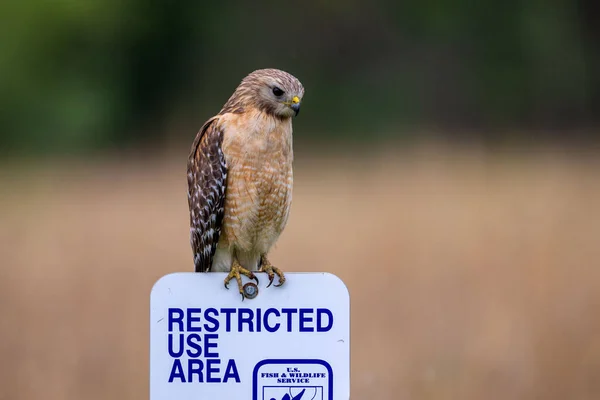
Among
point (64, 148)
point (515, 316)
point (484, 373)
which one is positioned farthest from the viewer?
point (64, 148)

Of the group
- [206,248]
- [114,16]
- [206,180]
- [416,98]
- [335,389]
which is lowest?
[335,389]

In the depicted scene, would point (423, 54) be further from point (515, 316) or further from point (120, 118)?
point (515, 316)

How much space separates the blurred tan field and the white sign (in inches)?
97.3

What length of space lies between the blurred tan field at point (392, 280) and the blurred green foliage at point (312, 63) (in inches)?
298

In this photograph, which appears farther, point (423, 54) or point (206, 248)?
point (423, 54)

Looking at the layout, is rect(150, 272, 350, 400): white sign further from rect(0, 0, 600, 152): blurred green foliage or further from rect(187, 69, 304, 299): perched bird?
rect(0, 0, 600, 152): blurred green foliage

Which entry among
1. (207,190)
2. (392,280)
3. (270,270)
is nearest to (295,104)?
(207,190)

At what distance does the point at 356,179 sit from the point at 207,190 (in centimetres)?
685

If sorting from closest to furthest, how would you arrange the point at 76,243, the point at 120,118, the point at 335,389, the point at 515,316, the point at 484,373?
1. the point at 335,389
2. the point at 484,373
3. the point at 515,316
4. the point at 76,243
5. the point at 120,118

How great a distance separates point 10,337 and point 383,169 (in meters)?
5.78

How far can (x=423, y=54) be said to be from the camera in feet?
60.8

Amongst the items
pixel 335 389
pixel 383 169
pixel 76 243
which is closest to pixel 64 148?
pixel 383 169

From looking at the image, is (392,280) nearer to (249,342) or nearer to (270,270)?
(270,270)

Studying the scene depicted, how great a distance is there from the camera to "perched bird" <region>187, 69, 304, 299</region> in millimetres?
3559
